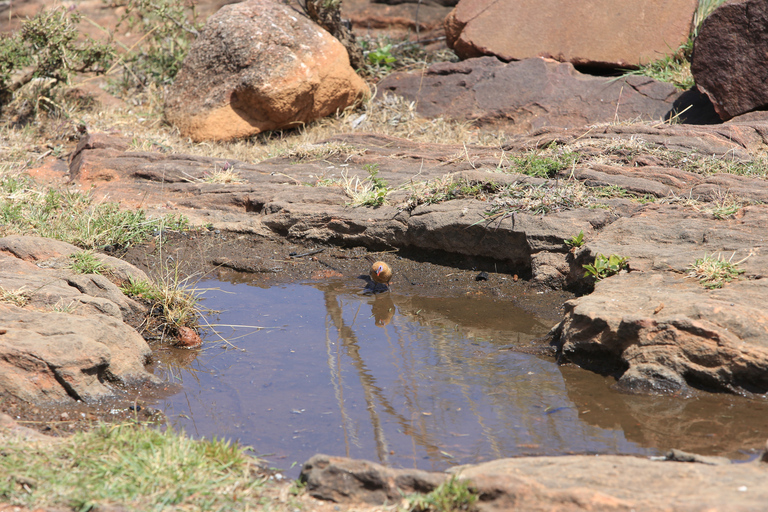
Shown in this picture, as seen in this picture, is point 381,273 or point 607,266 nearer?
point 607,266

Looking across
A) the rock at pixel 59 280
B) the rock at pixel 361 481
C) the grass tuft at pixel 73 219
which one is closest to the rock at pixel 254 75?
the grass tuft at pixel 73 219

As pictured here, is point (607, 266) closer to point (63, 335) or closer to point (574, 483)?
point (574, 483)

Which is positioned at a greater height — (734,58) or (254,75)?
(734,58)

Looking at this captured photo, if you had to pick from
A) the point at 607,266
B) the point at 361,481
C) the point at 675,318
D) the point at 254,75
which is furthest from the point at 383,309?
the point at 254,75

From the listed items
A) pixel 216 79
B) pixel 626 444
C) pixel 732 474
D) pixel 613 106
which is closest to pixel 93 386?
pixel 626 444

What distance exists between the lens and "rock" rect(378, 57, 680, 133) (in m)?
8.23

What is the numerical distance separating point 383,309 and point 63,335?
2.14m

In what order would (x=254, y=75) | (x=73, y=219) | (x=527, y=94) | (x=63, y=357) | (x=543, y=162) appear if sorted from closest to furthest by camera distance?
(x=63, y=357)
(x=73, y=219)
(x=543, y=162)
(x=254, y=75)
(x=527, y=94)

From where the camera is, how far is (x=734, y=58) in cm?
718

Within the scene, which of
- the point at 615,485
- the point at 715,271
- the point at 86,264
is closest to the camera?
the point at 615,485

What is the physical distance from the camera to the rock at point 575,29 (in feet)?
29.0

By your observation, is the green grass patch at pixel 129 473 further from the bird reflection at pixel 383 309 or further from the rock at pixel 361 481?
the bird reflection at pixel 383 309

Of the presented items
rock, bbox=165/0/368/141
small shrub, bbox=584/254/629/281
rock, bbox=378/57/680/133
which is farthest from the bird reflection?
rock, bbox=165/0/368/141

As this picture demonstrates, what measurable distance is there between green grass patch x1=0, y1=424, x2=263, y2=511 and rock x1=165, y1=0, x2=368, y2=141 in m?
6.53
